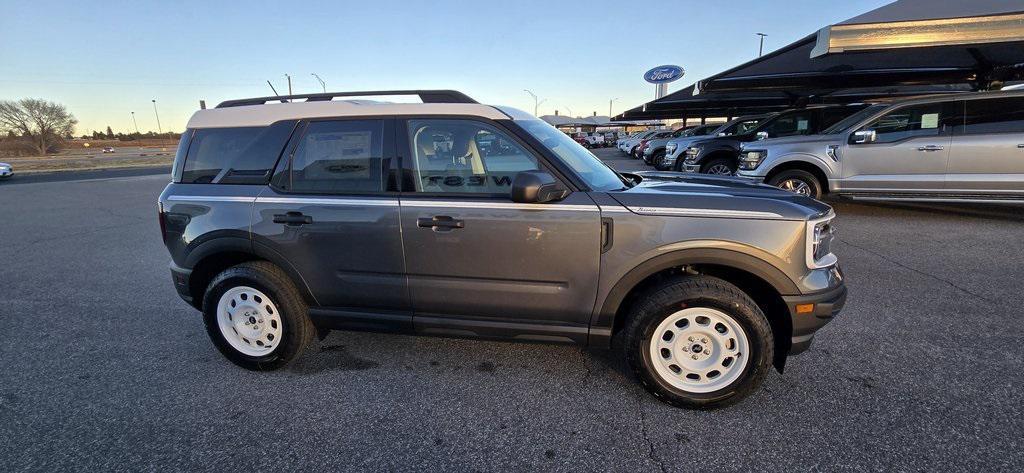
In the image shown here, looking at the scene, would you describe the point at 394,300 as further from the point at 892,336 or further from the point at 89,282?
the point at 89,282

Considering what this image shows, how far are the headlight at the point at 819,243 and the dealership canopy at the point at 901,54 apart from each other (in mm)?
6417

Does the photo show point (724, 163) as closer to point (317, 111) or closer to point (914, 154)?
point (914, 154)

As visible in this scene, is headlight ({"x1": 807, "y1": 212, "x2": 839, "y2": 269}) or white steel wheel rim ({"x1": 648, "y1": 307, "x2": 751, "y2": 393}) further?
white steel wheel rim ({"x1": 648, "y1": 307, "x2": 751, "y2": 393})

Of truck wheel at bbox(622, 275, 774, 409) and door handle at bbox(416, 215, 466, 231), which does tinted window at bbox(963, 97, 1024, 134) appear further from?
door handle at bbox(416, 215, 466, 231)

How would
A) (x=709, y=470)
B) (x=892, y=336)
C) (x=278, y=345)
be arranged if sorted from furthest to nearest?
(x=892, y=336) → (x=278, y=345) → (x=709, y=470)

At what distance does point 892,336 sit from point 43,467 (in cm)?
513

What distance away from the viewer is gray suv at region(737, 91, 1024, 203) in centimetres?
656

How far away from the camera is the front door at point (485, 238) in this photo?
2.68 m

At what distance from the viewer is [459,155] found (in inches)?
116

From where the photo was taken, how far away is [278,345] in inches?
125

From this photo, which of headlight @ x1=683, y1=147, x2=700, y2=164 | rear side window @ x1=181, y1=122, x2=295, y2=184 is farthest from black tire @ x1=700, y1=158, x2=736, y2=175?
rear side window @ x1=181, y1=122, x2=295, y2=184

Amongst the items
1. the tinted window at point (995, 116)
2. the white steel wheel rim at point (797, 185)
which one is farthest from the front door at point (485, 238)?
the tinted window at point (995, 116)

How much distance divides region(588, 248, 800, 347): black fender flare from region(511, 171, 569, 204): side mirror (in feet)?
1.95

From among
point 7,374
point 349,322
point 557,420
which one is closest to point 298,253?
point 349,322
